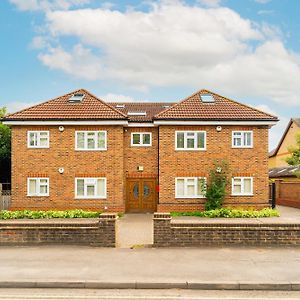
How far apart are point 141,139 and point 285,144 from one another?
104 feet

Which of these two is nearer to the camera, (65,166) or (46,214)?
(46,214)

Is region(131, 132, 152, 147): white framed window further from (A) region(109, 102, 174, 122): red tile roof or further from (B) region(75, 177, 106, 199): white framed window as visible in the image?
(B) region(75, 177, 106, 199): white framed window

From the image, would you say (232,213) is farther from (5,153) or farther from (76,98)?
(5,153)

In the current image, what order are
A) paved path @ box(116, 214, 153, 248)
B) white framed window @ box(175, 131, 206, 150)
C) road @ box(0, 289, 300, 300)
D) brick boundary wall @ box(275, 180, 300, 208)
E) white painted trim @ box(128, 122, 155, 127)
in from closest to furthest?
road @ box(0, 289, 300, 300) → paved path @ box(116, 214, 153, 248) → white framed window @ box(175, 131, 206, 150) → white painted trim @ box(128, 122, 155, 127) → brick boundary wall @ box(275, 180, 300, 208)

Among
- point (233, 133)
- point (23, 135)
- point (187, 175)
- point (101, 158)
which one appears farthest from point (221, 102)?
point (23, 135)

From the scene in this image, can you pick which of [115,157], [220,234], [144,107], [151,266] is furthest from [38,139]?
[151,266]

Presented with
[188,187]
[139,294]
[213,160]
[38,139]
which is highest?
[38,139]

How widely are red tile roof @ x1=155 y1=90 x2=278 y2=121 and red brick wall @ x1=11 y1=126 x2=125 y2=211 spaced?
3424 millimetres

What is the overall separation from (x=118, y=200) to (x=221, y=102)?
8.90m

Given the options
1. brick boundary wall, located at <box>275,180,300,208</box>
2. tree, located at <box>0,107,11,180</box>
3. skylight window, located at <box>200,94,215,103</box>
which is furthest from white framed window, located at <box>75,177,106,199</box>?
brick boundary wall, located at <box>275,180,300,208</box>

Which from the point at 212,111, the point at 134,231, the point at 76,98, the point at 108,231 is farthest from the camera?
the point at 76,98

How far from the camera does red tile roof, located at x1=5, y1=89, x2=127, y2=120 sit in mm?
22281

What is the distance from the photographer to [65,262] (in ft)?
→ 31.7

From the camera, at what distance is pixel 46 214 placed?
20.2 metres
